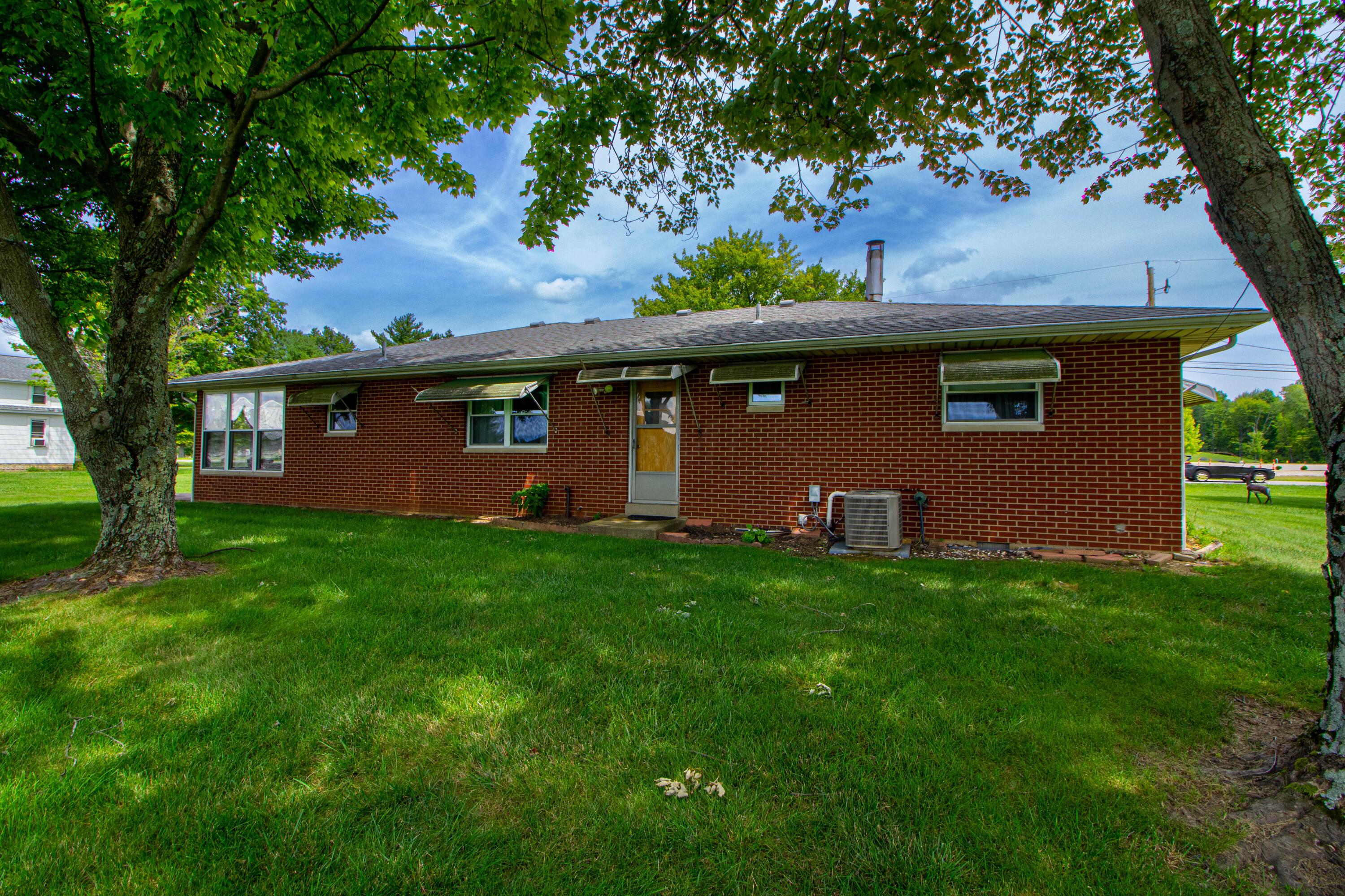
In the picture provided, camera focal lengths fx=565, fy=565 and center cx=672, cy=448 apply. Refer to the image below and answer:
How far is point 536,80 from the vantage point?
5.79 m

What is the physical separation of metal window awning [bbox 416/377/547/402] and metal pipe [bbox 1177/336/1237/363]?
28.9 feet

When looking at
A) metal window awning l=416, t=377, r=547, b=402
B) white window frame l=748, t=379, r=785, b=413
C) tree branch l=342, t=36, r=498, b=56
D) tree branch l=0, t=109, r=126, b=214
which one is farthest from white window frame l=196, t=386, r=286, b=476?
white window frame l=748, t=379, r=785, b=413

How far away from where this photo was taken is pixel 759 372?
26.3 feet

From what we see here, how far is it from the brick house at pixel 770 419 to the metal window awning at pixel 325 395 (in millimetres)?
42

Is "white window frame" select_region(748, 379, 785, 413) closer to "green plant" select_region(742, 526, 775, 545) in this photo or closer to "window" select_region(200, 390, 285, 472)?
"green plant" select_region(742, 526, 775, 545)

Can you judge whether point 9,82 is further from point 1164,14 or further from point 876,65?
point 1164,14

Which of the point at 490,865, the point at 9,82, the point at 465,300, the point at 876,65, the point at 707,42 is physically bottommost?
the point at 490,865

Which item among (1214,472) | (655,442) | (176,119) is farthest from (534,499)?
(1214,472)

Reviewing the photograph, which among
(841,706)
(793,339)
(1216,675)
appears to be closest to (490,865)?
(841,706)

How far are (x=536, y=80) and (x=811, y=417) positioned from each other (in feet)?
17.5

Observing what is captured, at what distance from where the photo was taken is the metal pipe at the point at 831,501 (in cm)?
771

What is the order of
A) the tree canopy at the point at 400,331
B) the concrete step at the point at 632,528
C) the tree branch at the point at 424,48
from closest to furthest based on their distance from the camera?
the tree branch at the point at 424,48, the concrete step at the point at 632,528, the tree canopy at the point at 400,331

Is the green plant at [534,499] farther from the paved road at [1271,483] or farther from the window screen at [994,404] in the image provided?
the paved road at [1271,483]

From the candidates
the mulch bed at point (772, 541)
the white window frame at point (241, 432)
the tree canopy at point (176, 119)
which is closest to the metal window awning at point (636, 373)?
the mulch bed at point (772, 541)
